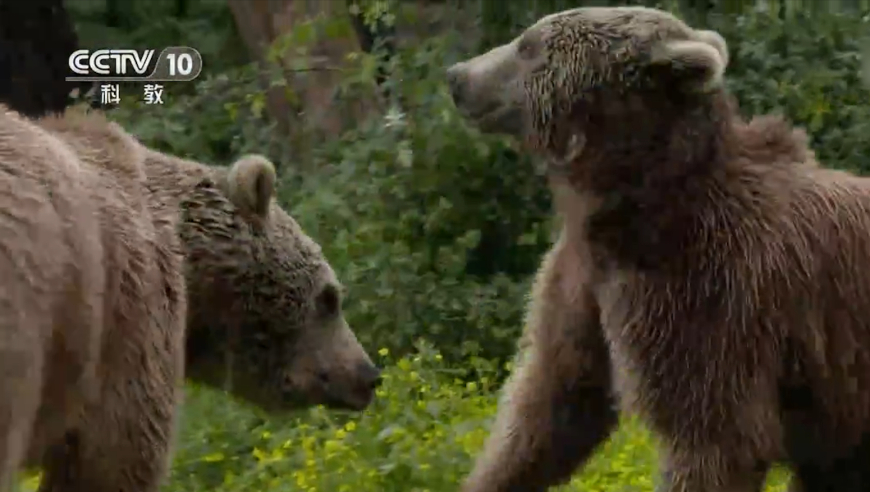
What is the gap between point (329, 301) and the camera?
5.94 metres

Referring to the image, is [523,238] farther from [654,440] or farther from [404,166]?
[654,440]

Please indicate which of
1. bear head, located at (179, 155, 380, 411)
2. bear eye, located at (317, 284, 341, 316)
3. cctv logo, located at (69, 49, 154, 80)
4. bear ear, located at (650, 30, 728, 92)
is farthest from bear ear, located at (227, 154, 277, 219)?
cctv logo, located at (69, 49, 154, 80)

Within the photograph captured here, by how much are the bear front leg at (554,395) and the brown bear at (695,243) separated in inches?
3.6

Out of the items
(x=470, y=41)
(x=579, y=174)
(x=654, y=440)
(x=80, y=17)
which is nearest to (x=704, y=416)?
(x=654, y=440)

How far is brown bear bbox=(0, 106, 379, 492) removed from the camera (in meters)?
4.23

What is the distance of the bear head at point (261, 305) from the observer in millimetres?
5629

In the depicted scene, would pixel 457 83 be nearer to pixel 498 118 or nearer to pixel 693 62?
pixel 498 118

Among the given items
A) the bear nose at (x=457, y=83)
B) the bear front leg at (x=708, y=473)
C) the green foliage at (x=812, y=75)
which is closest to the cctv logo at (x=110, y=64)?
the green foliage at (x=812, y=75)

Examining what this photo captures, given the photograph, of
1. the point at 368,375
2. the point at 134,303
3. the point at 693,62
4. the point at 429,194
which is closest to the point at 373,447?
the point at 368,375

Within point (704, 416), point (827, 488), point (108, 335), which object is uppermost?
point (108, 335)

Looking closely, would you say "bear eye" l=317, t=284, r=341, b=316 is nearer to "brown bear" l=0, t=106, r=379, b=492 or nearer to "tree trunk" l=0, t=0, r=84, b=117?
"brown bear" l=0, t=106, r=379, b=492

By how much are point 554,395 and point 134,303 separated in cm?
155

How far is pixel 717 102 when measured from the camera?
196 inches

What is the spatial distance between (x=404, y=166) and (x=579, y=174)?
4570 mm
